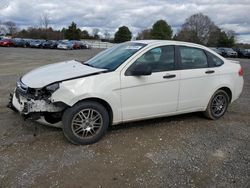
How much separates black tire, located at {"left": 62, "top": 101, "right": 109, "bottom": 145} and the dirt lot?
0.46 feet

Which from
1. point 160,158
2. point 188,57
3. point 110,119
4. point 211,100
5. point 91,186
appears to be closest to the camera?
point 91,186

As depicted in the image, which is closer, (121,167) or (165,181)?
(165,181)

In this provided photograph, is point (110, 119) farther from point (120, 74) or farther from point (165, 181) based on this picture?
point (165, 181)

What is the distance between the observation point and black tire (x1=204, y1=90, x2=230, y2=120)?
532 cm

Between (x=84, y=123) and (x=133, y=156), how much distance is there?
2.94ft

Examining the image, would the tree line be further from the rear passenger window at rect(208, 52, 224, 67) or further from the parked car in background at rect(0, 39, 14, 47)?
the rear passenger window at rect(208, 52, 224, 67)

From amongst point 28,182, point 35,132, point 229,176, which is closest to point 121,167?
point 28,182

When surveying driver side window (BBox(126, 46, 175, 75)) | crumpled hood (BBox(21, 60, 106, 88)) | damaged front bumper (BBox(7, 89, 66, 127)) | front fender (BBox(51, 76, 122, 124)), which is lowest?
damaged front bumper (BBox(7, 89, 66, 127))

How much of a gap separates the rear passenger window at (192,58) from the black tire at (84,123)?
Answer: 1.80m

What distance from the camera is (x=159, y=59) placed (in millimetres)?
4605

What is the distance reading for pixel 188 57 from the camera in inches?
194

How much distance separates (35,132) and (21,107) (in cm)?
59

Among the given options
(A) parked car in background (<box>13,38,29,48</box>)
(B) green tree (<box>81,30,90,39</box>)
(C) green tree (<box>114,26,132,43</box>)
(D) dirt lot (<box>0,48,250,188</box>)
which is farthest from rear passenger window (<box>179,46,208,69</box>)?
(B) green tree (<box>81,30,90,39</box>)

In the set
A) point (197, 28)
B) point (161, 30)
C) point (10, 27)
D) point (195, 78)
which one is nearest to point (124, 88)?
point (195, 78)
